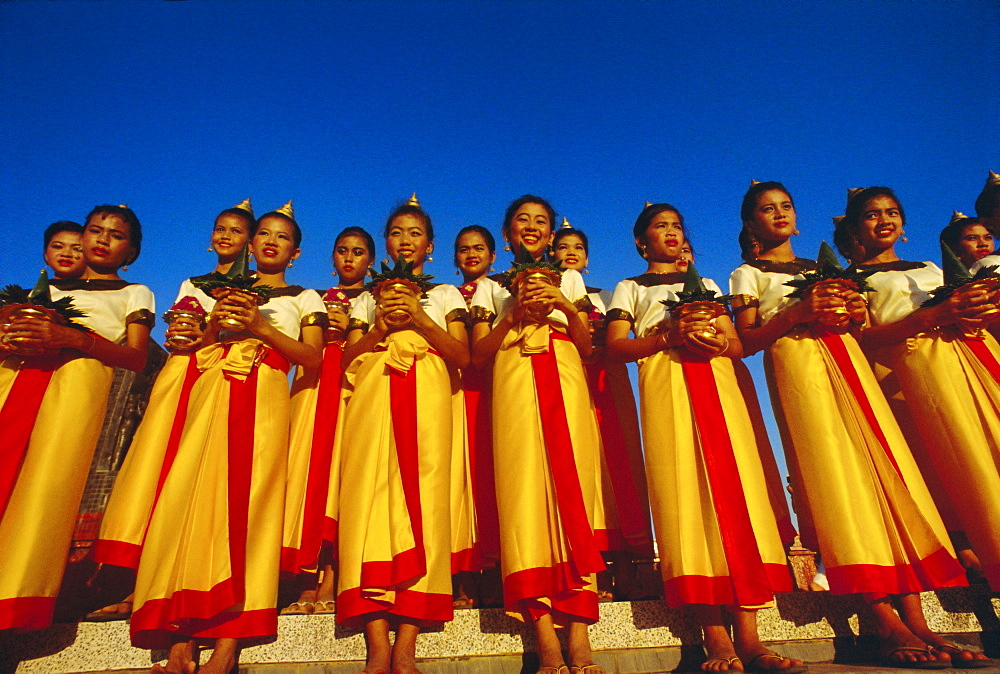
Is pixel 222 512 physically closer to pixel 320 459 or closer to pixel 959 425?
pixel 320 459

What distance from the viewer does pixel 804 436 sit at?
12.6ft

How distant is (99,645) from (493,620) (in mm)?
2195

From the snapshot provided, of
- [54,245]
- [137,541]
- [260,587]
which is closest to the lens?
[260,587]

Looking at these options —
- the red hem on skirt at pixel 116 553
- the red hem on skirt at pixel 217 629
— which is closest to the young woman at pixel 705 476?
the red hem on skirt at pixel 217 629

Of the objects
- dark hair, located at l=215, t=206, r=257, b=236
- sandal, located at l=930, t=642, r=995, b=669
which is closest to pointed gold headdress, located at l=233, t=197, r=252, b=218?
dark hair, located at l=215, t=206, r=257, b=236

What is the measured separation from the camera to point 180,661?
3.06m

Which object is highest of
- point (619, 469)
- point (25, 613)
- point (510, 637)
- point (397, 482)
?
point (619, 469)

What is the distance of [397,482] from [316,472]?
1019 mm

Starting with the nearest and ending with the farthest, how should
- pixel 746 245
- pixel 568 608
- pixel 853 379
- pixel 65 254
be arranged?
pixel 568 608, pixel 853 379, pixel 65 254, pixel 746 245

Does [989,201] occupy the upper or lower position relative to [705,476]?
upper

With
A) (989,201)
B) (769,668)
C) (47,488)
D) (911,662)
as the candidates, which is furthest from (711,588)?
(989,201)

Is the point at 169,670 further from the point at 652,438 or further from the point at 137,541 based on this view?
the point at 652,438

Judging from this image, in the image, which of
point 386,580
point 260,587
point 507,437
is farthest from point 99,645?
point 507,437

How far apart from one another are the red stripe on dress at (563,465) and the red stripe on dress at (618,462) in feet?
2.16
